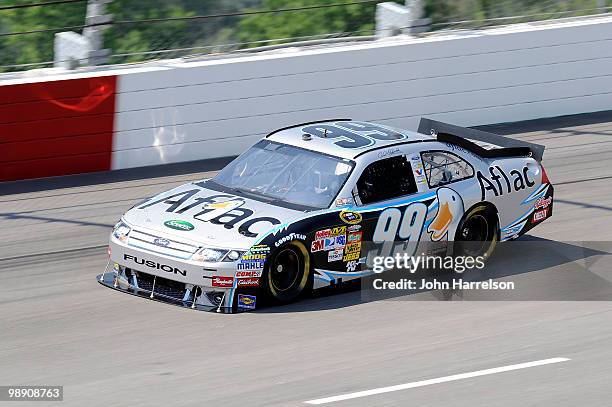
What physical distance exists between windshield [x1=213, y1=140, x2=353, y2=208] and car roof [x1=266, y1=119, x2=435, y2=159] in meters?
0.08

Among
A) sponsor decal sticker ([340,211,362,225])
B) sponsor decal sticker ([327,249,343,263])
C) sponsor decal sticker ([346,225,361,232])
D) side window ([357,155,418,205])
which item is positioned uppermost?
side window ([357,155,418,205])

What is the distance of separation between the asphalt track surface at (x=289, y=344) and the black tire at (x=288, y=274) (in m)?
0.12

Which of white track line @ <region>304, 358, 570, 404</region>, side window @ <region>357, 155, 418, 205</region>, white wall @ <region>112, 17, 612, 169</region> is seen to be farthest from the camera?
white wall @ <region>112, 17, 612, 169</region>

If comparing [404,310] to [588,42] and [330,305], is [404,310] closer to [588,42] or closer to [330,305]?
[330,305]

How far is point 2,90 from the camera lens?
45.6 ft

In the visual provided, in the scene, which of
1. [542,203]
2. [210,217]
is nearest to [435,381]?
[210,217]

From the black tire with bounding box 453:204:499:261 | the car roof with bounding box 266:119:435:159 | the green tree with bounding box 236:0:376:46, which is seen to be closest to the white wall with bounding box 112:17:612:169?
the green tree with bounding box 236:0:376:46

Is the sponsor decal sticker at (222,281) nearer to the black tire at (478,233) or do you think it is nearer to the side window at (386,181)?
the side window at (386,181)

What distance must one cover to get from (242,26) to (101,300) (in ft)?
24.2

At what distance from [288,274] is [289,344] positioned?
0.99m

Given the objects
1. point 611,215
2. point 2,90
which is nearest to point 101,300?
point 2,90

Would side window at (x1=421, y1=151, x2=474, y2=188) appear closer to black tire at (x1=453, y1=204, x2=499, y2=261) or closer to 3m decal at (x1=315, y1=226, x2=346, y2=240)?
black tire at (x1=453, y1=204, x2=499, y2=261)

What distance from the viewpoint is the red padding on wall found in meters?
14.0

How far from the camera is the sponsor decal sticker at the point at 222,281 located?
9016 millimetres
